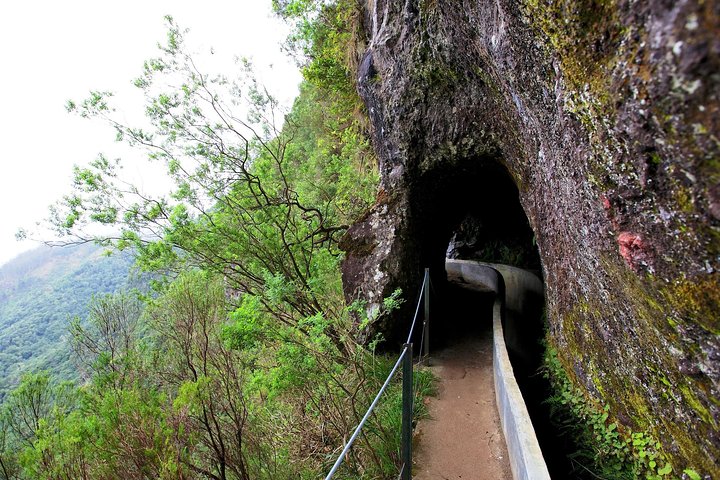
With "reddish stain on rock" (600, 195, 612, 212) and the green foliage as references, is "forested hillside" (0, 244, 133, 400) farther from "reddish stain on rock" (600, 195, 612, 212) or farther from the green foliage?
"reddish stain on rock" (600, 195, 612, 212)

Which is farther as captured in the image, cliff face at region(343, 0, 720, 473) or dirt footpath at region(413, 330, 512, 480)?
dirt footpath at region(413, 330, 512, 480)

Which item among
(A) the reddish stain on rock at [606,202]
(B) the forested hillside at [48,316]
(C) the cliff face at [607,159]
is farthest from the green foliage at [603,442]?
(B) the forested hillside at [48,316]

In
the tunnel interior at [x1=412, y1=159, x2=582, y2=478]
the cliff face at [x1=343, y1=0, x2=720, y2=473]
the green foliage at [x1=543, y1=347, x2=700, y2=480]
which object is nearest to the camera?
the cliff face at [x1=343, y1=0, x2=720, y2=473]

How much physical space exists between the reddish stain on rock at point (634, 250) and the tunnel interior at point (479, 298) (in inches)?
122

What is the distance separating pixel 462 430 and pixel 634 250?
322 cm

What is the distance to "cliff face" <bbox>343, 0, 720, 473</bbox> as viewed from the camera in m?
1.96

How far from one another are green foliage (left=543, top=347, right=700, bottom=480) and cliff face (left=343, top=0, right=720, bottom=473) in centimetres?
15

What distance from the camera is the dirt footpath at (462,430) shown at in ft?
13.5

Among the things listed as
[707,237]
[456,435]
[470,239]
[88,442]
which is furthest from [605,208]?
[470,239]

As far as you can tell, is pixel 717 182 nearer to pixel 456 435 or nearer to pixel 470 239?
pixel 456 435

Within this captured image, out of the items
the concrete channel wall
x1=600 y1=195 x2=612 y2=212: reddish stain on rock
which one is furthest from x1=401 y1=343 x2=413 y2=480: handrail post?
x1=600 y1=195 x2=612 y2=212: reddish stain on rock

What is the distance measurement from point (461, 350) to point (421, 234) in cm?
263

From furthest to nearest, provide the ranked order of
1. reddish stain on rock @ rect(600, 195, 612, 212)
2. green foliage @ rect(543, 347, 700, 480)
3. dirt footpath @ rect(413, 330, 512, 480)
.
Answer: dirt footpath @ rect(413, 330, 512, 480) → green foliage @ rect(543, 347, 700, 480) → reddish stain on rock @ rect(600, 195, 612, 212)

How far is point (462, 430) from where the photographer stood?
15.9 feet
